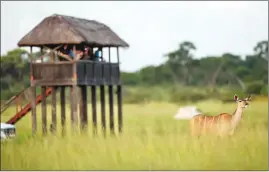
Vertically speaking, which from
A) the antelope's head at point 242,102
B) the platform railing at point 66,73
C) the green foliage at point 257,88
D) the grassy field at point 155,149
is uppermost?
the platform railing at point 66,73

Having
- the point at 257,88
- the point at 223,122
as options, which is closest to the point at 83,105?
the point at 257,88

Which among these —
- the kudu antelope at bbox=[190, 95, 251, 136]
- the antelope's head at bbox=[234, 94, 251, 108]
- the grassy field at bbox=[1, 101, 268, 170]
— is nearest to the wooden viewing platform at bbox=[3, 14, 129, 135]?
the grassy field at bbox=[1, 101, 268, 170]

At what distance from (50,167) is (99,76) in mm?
3304

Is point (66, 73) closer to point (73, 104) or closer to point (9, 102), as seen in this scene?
point (73, 104)

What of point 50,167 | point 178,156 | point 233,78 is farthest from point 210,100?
point 50,167

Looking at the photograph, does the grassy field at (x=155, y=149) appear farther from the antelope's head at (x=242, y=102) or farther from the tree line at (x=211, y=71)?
the tree line at (x=211, y=71)

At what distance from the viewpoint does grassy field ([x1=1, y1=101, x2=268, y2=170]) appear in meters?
11.1

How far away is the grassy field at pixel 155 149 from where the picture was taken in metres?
11.1

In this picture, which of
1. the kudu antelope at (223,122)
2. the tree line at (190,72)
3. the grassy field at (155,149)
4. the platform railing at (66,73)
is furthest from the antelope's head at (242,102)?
the platform railing at (66,73)

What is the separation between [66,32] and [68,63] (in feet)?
1.88

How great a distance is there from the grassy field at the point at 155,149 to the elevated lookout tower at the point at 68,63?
0.82 metres

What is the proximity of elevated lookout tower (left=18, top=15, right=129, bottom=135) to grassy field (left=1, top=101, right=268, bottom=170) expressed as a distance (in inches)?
32.4

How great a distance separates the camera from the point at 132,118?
1450cm

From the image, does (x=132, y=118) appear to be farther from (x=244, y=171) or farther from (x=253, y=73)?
(x=244, y=171)
